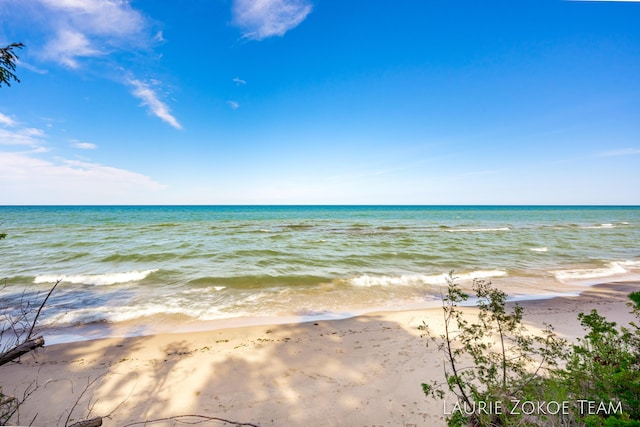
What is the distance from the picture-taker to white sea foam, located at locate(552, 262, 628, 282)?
460 inches

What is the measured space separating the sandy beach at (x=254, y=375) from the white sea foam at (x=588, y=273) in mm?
5382

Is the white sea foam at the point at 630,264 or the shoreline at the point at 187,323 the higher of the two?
the white sea foam at the point at 630,264

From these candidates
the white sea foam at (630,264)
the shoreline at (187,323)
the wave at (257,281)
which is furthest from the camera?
the white sea foam at (630,264)

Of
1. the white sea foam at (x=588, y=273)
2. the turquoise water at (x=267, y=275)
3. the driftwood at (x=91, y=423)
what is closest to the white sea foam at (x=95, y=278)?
the turquoise water at (x=267, y=275)

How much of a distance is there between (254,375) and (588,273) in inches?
→ 598

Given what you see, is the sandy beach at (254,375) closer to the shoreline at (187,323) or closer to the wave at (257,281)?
the shoreline at (187,323)

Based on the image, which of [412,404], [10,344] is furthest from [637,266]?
[10,344]

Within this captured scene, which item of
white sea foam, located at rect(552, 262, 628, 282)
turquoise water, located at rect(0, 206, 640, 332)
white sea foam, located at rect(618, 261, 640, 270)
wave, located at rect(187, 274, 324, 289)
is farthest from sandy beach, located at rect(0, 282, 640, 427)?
white sea foam, located at rect(618, 261, 640, 270)

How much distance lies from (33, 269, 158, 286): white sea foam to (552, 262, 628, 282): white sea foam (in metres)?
17.8

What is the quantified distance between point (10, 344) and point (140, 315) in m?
2.47

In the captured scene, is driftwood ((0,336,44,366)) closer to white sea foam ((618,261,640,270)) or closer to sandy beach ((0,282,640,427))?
sandy beach ((0,282,640,427))

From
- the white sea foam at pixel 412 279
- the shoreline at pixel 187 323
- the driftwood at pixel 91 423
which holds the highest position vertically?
the driftwood at pixel 91 423

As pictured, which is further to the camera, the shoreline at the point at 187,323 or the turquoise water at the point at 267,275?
the turquoise water at the point at 267,275

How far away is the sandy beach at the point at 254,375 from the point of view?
3.89 meters
